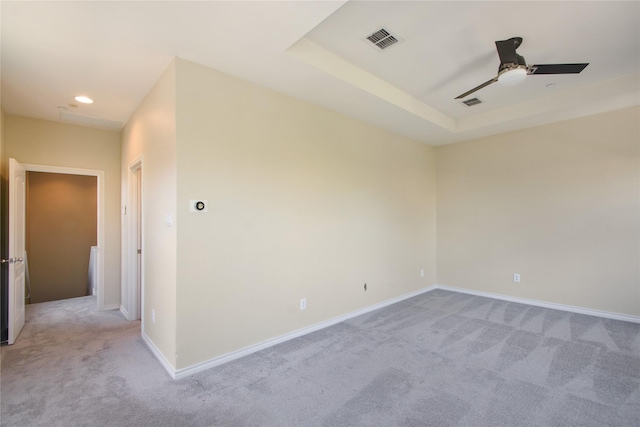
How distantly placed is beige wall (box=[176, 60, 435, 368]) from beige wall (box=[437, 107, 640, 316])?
1.72 m

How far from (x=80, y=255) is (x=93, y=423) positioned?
5160 mm

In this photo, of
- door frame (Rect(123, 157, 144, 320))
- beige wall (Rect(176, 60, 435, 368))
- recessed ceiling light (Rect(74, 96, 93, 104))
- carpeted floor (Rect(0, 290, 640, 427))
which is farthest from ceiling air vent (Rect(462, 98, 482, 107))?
recessed ceiling light (Rect(74, 96, 93, 104))

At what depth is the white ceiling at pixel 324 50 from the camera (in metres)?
2.02

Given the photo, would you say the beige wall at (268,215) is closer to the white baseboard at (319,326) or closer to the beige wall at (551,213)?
the white baseboard at (319,326)

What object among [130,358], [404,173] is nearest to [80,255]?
[130,358]

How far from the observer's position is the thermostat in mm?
2539

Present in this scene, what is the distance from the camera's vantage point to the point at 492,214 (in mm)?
4988

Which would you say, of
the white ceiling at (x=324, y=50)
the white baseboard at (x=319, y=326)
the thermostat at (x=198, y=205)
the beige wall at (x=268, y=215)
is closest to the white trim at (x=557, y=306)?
the white baseboard at (x=319, y=326)

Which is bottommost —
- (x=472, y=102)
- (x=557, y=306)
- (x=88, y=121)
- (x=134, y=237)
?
(x=557, y=306)

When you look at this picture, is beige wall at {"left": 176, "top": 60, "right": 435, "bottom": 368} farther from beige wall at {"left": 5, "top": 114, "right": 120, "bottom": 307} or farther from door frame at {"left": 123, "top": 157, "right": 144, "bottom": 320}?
beige wall at {"left": 5, "top": 114, "right": 120, "bottom": 307}

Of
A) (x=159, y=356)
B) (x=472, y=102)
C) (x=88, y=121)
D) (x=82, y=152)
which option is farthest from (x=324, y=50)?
(x=82, y=152)

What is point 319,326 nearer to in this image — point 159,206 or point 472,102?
point 159,206

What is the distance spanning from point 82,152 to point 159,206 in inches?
98.6

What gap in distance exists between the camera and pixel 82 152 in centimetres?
420
